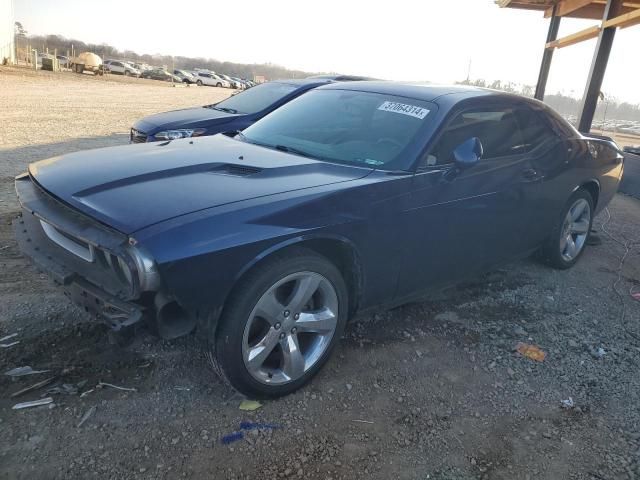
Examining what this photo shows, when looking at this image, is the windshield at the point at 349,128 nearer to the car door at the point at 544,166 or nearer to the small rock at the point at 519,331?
the car door at the point at 544,166

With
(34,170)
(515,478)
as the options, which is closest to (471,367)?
(515,478)

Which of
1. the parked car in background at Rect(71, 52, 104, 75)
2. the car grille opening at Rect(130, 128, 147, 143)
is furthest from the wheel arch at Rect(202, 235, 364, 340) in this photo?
the parked car in background at Rect(71, 52, 104, 75)

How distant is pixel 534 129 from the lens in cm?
413

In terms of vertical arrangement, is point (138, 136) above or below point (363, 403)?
above

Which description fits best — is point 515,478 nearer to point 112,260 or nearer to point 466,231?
point 466,231

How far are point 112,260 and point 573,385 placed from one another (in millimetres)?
2710

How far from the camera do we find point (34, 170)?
2957 millimetres

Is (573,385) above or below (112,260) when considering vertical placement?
A: below

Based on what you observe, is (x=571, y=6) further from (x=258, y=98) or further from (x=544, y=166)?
(x=544, y=166)

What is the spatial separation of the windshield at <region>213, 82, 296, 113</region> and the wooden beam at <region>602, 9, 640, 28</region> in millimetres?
5714

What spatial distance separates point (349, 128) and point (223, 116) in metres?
3.93

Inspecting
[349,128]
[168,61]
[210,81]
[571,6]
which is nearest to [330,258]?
[349,128]

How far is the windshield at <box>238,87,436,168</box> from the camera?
3.21 m

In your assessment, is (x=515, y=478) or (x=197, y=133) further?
(x=197, y=133)
